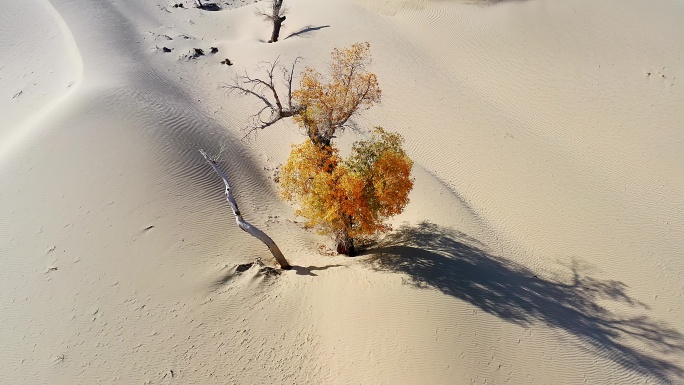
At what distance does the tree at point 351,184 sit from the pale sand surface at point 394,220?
1939 mm

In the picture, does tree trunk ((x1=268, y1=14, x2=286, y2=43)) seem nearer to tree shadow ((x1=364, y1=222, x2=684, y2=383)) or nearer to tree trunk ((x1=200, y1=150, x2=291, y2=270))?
tree trunk ((x1=200, y1=150, x2=291, y2=270))

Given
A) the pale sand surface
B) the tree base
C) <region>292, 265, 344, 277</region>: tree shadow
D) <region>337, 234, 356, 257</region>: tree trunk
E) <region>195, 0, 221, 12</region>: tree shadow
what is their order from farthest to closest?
<region>195, 0, 221, 12</region>: tree shadow, the tree base, <region>337, 234, 356, 257</region>: tree trunk, <region>292, 265, 344, 277</region>: tree shadow, the pale sand surface

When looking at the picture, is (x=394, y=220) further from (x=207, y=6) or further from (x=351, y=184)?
(x=207, y=6)

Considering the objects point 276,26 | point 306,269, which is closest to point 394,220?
point 306,269

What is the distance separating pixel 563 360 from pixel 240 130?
694 inches

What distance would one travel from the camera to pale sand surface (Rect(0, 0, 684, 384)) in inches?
457

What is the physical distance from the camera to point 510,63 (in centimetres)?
2625

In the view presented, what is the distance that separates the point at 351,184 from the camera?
12055 millimetres

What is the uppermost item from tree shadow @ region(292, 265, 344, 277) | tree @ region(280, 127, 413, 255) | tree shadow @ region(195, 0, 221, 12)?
tree @ region(280, 127, 413, 255)

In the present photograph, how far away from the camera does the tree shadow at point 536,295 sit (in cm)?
1239

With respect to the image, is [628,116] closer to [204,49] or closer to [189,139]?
[189,139]

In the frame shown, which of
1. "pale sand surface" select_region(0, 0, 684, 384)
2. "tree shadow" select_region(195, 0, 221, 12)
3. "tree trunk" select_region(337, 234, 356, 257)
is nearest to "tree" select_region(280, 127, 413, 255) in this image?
"tree trunk" select_region(337, 234, 356, 257)

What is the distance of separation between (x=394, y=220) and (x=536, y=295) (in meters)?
5.86

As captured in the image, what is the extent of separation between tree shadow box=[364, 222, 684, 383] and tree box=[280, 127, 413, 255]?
1.99 metres
